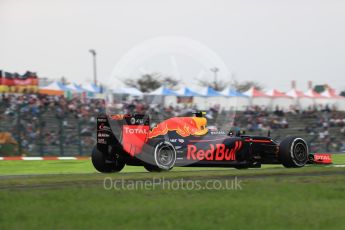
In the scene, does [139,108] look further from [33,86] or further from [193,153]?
[193,153]

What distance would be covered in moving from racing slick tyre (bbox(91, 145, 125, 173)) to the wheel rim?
13.8 feet

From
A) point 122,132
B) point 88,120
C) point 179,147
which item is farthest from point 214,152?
point 88,120

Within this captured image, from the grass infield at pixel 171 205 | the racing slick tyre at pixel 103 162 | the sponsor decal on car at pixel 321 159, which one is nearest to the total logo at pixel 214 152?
the racing slick tyre at pixel 103 162

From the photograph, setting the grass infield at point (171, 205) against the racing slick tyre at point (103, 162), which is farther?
the racing slick tyre at point (103, 162)

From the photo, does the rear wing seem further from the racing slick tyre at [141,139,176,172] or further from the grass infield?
the grass infield

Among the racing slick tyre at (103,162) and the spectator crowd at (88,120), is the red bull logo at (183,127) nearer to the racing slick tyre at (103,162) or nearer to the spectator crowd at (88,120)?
the racing slick tyre at (103,162)

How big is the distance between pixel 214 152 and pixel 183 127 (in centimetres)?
90

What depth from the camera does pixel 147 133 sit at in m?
13.8

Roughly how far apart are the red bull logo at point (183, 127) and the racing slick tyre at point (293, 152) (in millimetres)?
2021

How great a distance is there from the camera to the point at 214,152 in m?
14.5

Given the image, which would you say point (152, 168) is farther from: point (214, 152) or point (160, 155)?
point (214, 152)

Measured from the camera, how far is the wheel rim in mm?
15359

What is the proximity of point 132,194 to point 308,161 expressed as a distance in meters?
7.77

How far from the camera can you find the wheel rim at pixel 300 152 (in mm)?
15359
